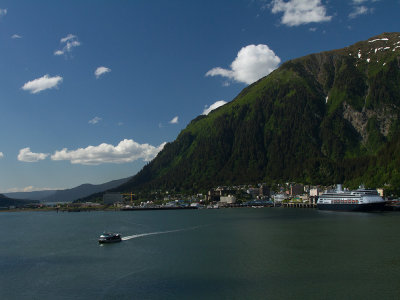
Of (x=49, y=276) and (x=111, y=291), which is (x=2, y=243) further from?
(x=111, y=291)

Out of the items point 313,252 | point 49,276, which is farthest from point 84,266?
point 313,252

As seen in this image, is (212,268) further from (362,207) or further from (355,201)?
(355,201)

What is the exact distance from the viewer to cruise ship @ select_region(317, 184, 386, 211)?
504 feet

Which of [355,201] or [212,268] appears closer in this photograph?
[212,268]

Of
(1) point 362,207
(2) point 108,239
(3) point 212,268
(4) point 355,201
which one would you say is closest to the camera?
(3) point 212,268

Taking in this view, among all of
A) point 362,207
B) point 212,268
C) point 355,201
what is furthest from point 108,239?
point 355,201

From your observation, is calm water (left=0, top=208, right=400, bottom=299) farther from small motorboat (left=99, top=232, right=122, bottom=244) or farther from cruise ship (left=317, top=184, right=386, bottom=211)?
cruise ship (left=317, top=184, right=386, bottom=211)

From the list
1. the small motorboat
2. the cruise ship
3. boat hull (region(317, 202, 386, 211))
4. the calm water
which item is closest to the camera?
the calm water

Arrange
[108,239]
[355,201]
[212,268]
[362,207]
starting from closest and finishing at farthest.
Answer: [212,268] < [108,239] < [362,207] < [355,201]

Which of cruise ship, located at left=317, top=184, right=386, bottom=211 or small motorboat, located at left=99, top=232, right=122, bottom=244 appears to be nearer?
small motorboat, located at left=99, top=232, right=122, bottom=244

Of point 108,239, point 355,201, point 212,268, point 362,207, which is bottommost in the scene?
point 212,268

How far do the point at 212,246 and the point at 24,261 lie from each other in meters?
31.3

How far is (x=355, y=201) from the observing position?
15725 cm

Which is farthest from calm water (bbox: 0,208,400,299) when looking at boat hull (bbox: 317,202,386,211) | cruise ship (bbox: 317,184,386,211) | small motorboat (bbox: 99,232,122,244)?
cruise ship (bbox: 317,184,386,211)
